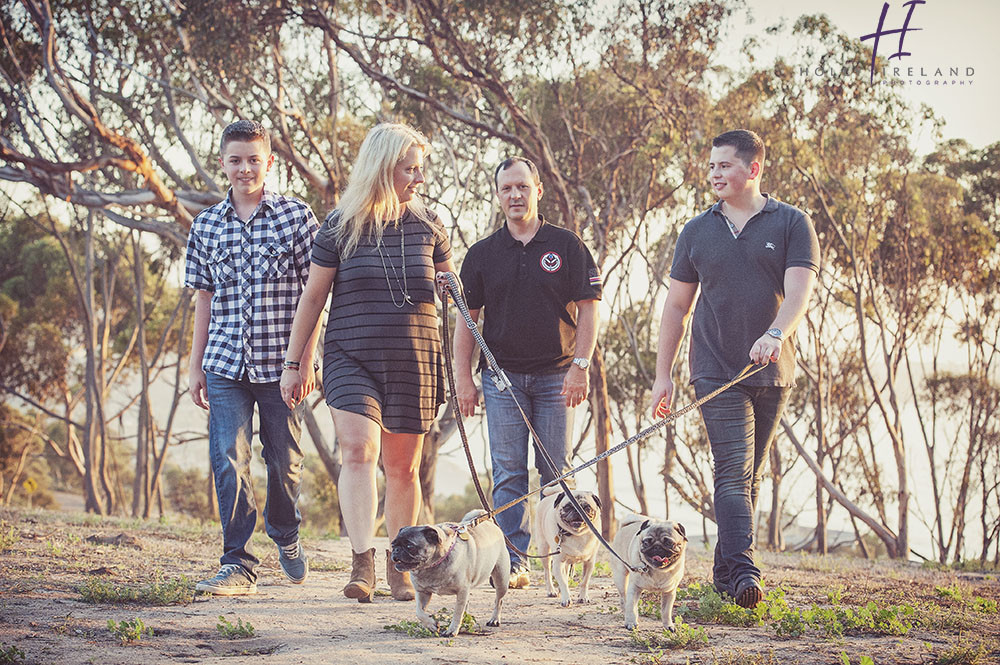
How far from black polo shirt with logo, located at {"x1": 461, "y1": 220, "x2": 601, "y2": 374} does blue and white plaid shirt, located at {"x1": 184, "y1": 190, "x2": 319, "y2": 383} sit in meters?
1.05

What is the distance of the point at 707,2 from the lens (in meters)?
15.4

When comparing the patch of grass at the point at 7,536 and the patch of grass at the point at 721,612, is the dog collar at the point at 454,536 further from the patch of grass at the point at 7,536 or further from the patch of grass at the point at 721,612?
the patch of grass at the point at 7,536

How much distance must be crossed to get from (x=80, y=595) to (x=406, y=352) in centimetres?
182

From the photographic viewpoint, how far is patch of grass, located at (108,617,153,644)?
3674 mm

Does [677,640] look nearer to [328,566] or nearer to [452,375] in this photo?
[452,375]

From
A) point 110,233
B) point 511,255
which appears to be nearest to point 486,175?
point 110,233

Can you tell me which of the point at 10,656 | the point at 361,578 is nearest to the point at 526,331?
the point at 361,578

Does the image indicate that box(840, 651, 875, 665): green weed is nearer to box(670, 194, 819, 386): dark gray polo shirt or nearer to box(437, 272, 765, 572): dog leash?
box(437, 272, 765, 572): dog leash

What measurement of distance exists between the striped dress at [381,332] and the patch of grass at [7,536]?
8.48 feet

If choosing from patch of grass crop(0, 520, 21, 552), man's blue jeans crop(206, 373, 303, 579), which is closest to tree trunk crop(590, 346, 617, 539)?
patch of grass crop(0, 520, 21, 552)

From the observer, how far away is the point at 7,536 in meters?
6.20

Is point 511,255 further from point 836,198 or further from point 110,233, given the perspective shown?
point 110,233

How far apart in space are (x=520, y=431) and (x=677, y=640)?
6.11 feet

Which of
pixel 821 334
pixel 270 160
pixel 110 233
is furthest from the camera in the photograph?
pixel 110 233
